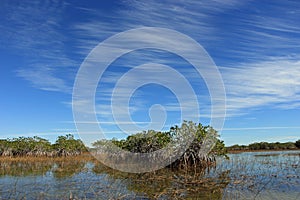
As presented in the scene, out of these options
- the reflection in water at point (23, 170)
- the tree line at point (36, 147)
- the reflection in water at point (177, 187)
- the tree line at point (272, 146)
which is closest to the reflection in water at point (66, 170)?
the reflection in water at point (23, 170)

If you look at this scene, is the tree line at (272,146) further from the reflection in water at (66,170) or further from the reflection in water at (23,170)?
the reflection in water at (23,170)

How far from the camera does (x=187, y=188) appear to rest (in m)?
12.2

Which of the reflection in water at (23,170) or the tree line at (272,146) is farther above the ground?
the tree line at (272,146)

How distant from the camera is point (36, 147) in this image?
47188 millimetres

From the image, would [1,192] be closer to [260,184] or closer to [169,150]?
[260,184]

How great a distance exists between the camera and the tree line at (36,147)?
45862 mm

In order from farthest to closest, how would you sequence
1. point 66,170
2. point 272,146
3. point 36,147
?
→ 1. point 272,146
2. point 36,147
3. point 66,170

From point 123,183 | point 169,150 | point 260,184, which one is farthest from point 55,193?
point 169,150

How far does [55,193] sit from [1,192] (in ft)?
7.64

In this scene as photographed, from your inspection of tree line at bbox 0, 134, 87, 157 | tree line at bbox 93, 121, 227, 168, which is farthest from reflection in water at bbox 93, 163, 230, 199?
tree line at bbox 0, 134, 87, 157

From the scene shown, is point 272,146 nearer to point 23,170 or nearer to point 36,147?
point 36,147

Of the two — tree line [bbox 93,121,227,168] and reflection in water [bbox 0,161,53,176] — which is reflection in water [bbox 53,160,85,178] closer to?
reflection in water [bbox 0,161,53,176]

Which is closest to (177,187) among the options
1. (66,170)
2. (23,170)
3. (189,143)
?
(189,143)

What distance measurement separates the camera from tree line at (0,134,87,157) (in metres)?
45.9
